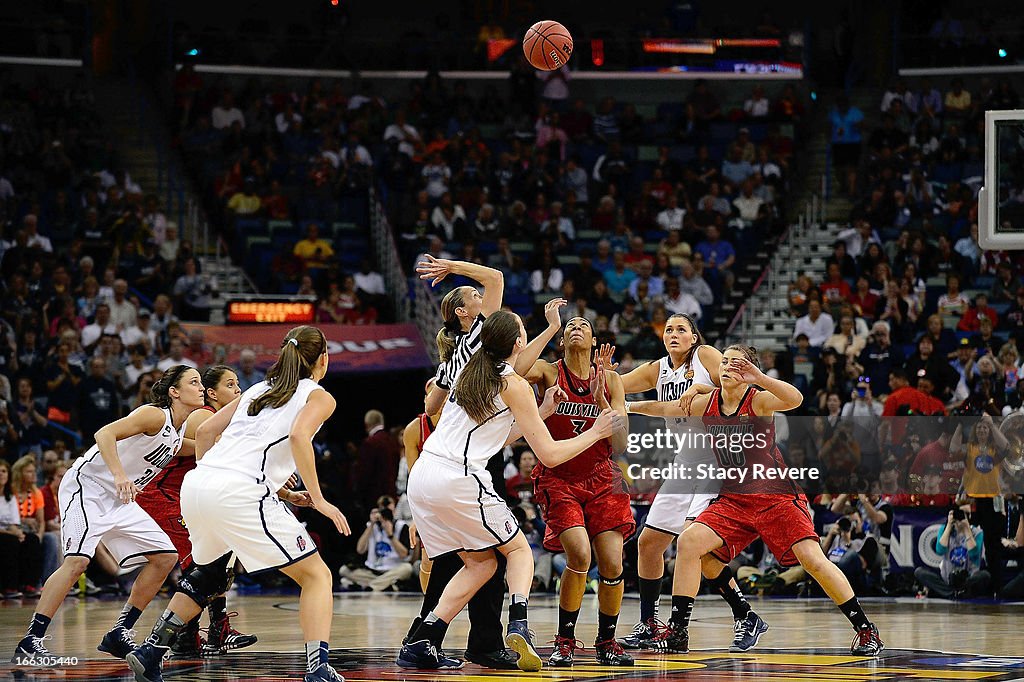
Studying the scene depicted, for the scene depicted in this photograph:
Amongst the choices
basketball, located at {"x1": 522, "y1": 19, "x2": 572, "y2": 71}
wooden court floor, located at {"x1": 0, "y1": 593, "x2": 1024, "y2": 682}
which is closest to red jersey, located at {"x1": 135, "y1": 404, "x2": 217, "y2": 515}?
wooden court floor, located at {"x1": 0, "y1": 593, "x2": 1024, "y2": 682}

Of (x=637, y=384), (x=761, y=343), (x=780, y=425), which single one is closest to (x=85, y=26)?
(x=761, y=343)

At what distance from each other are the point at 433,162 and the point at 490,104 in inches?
90.4

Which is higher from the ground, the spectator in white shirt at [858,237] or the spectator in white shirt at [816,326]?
the spectator in white shirt at [858,237]

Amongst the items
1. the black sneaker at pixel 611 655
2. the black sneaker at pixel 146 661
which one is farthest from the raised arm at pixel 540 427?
the black sneaker at pixel 146 661

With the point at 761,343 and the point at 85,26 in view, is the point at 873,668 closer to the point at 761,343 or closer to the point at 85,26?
the point at 761,343

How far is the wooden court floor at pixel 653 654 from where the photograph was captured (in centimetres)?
805

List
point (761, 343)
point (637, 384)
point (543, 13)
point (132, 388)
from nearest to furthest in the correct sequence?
point (637, 384)
point (132, 388)
point (761, 343)
point (543, 13)

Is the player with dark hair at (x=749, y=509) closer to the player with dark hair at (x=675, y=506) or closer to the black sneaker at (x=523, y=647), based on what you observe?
the player with dark hair at (x=675, y=506)

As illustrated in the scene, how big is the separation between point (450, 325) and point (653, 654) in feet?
8.19

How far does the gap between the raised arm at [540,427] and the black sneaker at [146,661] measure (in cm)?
218

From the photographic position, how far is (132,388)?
56.4ft

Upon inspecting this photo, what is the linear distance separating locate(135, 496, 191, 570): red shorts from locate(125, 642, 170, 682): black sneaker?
2095 millimetres

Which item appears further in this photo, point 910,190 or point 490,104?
point 490,104

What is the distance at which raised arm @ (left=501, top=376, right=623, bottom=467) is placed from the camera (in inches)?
304
